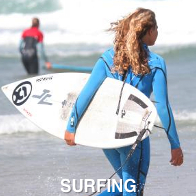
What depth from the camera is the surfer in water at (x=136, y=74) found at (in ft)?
14.1

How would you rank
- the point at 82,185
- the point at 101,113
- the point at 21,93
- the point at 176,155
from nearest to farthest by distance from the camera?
the point at 176,155 < the point at 101,113 < the point at 21,93 < the point at 82,185

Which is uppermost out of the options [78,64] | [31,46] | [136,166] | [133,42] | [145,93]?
[133,42]

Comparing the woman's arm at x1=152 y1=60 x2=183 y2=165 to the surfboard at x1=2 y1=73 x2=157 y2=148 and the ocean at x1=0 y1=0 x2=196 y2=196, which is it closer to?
the surfboard at x1=2 y1=73 x2=157 y2=148

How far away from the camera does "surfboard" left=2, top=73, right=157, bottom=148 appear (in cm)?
Answer: 438

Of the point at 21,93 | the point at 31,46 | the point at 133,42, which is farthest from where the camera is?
the point at 31,46

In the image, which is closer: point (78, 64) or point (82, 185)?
point (82, 185)

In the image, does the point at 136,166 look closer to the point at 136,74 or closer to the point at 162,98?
the point at 162,98

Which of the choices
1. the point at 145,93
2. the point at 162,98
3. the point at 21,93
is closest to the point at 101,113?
the point at 145,93

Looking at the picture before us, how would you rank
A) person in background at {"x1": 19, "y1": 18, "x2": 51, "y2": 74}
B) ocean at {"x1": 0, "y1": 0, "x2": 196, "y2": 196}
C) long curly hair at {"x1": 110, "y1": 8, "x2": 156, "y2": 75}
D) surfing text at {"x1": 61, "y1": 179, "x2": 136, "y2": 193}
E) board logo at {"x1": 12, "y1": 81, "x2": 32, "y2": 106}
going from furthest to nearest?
person in background at {"x1": 19, "y1": 18, "x2": 51, "y2": 74}
ocean at {"x1": 0, "y1": 0, "x2": 196, "y2": 196}
surfing text at {"x1": 61, "y1": 179, "x2": 136, "y2": 193}
board logo at {"x1": 12, "y1": 81, "x2": 32, "y2": 106}
long curly hair at {"x1": 110, "y1": 8, "x2": 156, "y2": 75}

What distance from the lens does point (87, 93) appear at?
14.5ft

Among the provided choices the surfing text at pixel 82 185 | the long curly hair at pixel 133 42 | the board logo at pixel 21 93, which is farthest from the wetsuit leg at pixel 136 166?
the surfing text at pixel 82 185

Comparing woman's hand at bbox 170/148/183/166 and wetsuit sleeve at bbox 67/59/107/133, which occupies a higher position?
wetsuit sleeve at bbox 67/59/107/133

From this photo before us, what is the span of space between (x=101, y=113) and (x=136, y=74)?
0.34 metres

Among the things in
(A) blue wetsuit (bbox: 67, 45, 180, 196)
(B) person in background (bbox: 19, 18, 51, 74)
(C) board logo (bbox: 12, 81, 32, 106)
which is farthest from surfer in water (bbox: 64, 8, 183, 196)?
(B) person in background (bbox: 19, 18, 51, 74)
